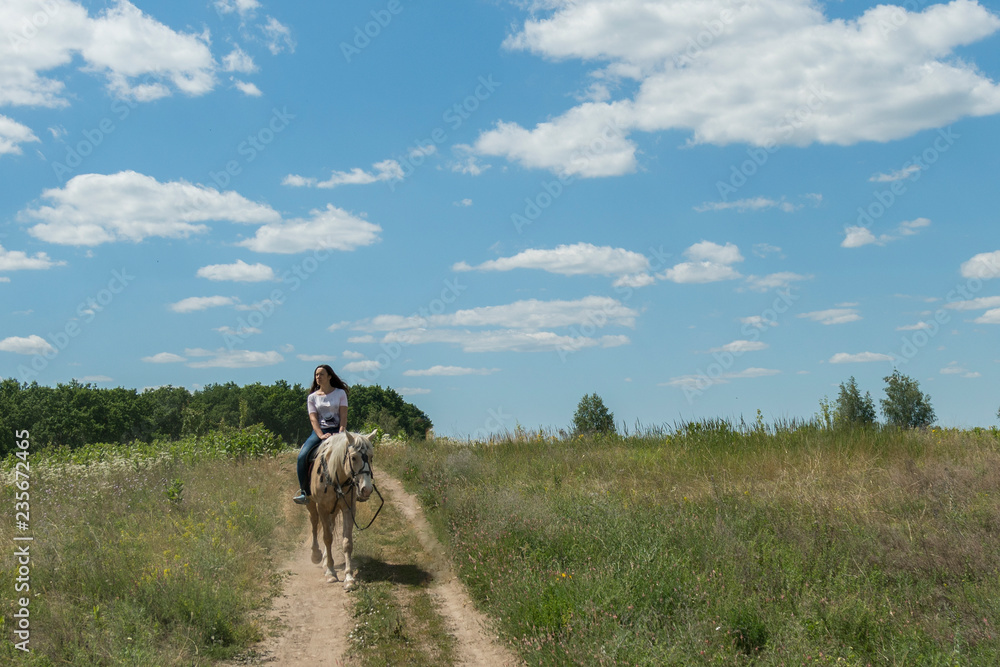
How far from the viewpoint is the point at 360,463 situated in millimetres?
9086

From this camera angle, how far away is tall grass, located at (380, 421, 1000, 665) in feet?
19.3

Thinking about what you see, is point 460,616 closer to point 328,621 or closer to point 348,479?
point 328,621

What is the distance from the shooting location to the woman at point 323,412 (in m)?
10.2

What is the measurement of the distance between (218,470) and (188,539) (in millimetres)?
7441

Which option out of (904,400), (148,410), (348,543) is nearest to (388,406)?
(148,410)

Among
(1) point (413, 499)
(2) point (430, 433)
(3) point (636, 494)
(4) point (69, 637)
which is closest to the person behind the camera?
(4) point (69, 637)

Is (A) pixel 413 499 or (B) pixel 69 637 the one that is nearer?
(B) pixel 69 637

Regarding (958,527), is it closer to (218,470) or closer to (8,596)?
(8,596)

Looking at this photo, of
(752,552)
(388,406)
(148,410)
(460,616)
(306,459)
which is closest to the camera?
(752,552)

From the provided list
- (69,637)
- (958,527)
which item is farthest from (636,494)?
(69,637)

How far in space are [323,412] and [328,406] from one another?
144mm

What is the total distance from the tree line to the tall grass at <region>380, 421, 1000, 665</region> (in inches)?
2101

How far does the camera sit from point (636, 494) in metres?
11.1

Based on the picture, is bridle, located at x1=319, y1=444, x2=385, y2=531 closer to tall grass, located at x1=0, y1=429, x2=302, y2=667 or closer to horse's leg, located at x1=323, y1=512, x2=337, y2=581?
horse's leg, located at x1=323, y1=512, x2=337, y2=581
